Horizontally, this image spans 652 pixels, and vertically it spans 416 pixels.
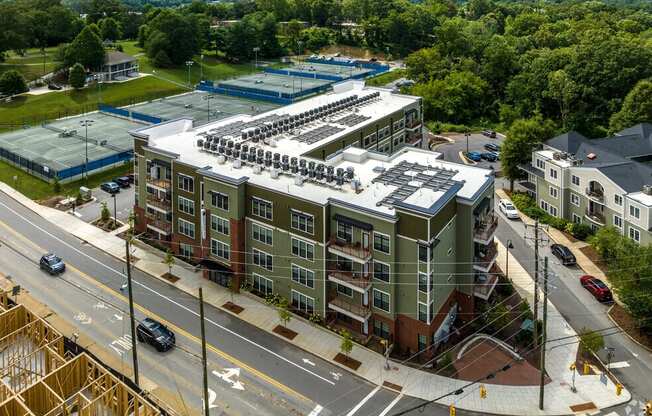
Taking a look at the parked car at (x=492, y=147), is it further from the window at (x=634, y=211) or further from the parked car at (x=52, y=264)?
the parked car at (x=52, y=264)

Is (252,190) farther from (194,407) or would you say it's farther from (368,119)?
(368,119)

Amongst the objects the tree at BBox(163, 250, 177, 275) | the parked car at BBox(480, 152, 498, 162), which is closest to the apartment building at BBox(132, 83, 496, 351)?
the tree at BBox(163, 250, 177, 275)

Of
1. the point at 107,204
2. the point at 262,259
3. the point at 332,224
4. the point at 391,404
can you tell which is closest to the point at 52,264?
the point at 107,204

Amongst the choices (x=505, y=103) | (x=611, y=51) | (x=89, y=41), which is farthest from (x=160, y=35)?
(x=611, y=51)

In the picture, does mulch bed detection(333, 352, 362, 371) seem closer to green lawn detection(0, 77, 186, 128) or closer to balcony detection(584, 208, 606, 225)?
balcony detection(584, 208, 606, 225)

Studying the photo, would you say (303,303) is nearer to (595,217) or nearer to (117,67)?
(595,217)

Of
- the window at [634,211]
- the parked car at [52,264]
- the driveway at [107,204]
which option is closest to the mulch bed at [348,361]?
the parked car at [52,264]
